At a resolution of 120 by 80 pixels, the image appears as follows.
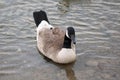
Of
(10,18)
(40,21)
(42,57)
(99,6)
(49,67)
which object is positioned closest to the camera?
(49,67)

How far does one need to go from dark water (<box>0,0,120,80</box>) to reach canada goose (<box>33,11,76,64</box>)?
9.4 inches

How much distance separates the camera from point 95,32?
39.2 feet

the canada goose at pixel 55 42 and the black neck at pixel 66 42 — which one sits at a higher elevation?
the black neck at pixel 66 42

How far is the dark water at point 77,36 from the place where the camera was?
32.2ft

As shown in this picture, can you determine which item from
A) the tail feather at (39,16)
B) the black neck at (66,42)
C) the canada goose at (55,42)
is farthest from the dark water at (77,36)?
the black neck at (66,42)

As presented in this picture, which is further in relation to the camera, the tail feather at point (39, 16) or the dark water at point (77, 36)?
the tail feather at point (39, 16)

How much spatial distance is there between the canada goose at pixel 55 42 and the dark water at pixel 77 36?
239 mm

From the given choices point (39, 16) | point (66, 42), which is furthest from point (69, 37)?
point (39, 16)

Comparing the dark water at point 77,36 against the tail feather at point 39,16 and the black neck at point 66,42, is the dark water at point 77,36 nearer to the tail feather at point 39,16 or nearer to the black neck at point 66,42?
the tail feather at point 39,16

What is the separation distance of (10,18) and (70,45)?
3.45m

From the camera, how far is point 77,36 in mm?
11703

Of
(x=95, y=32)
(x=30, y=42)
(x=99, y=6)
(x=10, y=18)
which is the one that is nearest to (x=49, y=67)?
(x=30, y=42)

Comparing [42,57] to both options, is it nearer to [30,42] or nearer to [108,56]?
[30,42]

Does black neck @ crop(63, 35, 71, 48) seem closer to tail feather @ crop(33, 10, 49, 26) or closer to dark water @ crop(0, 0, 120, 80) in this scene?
dark water @ crop(0, 0, 120, 80)
